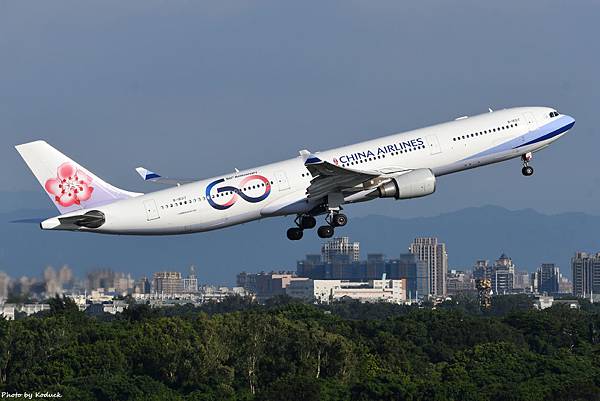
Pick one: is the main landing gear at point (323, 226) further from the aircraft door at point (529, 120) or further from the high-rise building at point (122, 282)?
the aircraft door at point (529, 120)

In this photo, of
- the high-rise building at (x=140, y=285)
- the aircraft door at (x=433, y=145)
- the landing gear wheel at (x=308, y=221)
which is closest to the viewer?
the aircraft door at (x=433, y=145)

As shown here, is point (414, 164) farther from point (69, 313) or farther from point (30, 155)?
point (69, 313)

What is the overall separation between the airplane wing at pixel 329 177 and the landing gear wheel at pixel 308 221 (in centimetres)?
278

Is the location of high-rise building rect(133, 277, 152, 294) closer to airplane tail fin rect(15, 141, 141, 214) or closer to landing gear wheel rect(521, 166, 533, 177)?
airplane tail fin rect(15, 141, 141, 214)

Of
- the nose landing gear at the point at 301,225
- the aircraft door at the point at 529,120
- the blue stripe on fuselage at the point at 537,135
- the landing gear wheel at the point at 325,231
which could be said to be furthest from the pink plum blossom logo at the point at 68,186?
the aircraft door at the point at 529,120

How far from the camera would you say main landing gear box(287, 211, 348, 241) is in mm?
77750

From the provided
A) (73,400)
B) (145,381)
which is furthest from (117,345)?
(73,400)

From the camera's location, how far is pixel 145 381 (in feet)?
382

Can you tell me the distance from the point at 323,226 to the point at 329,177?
4955 mm

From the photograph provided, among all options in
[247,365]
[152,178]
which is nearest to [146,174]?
[152,178]

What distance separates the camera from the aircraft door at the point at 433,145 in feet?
254

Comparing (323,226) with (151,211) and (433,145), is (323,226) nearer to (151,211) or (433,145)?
(433,145)

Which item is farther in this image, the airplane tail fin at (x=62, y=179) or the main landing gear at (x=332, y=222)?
the main landing gear at (x=332, y=222)

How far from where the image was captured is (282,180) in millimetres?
75250
